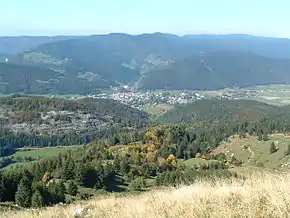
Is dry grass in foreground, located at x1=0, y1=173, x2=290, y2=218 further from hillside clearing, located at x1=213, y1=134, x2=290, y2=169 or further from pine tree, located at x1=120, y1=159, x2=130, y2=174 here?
hillside clearing, located at x1=213, y1=134, x2=290, y2=169

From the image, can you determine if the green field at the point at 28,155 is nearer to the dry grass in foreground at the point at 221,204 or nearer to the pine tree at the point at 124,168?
the pine tree at the point at 124,168

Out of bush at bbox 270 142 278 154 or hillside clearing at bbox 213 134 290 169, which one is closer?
hillside clearing at bbox 213 134 290 169

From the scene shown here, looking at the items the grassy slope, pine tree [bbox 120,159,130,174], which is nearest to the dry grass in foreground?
pine tree [bbox 120,159,130,174]

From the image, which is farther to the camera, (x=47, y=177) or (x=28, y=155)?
(x=28, y=155)

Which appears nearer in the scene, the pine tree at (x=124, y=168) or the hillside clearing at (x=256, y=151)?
the pine tree at (x=124, y=168)

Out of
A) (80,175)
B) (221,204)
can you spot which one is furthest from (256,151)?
(221,204)

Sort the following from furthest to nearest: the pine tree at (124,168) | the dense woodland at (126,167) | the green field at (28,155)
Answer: the green field at (28,155) → the pine tree at (124,168) → the dense woodland at (126,167)

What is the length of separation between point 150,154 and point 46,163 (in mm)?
33221

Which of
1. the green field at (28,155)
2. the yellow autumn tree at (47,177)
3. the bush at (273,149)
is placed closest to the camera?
the yellow autumn tree at (47,177)

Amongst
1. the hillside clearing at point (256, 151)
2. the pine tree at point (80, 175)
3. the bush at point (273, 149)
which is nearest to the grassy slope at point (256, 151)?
the hillside clearing at point (256, 151)

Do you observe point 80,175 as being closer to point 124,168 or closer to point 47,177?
point 47,177

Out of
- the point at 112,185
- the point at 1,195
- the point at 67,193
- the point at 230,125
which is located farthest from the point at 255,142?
the point at 1,195

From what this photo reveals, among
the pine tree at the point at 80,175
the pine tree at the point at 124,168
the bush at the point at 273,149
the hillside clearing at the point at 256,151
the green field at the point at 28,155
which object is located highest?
the pine tree at the point at 80,175

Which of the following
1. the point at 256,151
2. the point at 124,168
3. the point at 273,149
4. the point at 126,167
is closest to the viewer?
the point at 124,168
